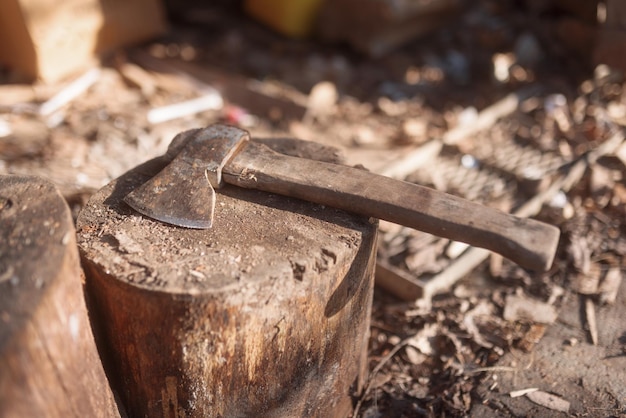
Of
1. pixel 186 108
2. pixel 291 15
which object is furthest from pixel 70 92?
pixel 291 15

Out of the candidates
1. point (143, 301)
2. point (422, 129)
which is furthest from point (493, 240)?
point (422, 129)

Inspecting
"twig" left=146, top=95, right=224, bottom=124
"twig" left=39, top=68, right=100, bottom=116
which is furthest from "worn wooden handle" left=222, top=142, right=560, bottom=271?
"twig" left=39, top=68, right=100, bottom=116

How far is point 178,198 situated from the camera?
202 centimetres

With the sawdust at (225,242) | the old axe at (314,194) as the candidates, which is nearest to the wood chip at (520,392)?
the old axe at (314,194)

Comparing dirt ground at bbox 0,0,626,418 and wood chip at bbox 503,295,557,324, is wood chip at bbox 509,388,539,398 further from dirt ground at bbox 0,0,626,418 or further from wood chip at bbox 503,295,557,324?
wood chip at bbox 503,295,557,324

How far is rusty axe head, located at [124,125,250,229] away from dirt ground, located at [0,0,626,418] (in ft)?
3.50

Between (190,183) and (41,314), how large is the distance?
2.24ft

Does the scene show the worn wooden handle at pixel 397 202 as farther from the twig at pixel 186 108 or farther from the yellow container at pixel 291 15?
the yellow container at pixel 291 15

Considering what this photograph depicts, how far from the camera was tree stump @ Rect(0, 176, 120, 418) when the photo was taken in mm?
1459

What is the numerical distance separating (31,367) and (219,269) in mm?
543

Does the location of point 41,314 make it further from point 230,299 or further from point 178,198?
point 178,198

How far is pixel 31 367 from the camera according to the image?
150 centimetres

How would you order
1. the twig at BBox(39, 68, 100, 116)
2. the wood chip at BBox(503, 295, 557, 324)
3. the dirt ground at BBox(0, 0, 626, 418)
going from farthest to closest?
1. the twig at BBox(39, 68, 100, 116)
2. the wood chip at BBox(503, 295, 557, 324)
3. the dirt ground at BBox(0, 0, 626, 418)

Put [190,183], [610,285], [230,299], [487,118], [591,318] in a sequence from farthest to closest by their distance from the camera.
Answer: [487,118]
[610,285]
[591,318]
[190,183]
[230,299]
